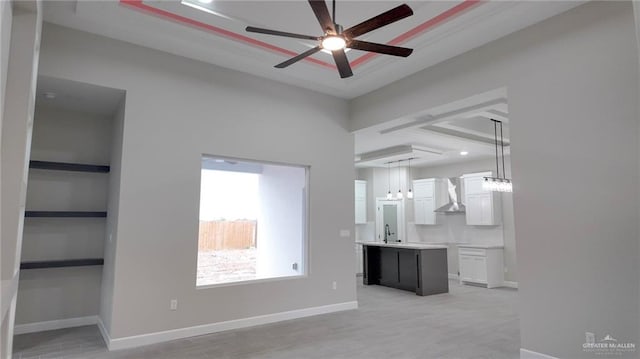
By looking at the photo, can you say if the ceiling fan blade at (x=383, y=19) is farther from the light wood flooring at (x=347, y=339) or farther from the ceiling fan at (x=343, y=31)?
the light wood flooring at (x=347, y=339)

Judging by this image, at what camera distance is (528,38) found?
3.69m

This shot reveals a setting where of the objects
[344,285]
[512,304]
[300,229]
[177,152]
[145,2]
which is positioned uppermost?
[145,2]

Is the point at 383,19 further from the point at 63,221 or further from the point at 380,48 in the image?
the point at 63,221

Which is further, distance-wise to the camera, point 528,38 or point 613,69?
point 528,38

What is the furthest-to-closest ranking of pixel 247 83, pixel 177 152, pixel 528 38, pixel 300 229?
pixel 300 229 → pixel 247 83 → pixel 177 152 → pixel 528 38

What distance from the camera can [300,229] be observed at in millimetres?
5520

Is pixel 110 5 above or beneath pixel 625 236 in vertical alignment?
above

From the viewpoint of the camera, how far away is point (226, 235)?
516 cm

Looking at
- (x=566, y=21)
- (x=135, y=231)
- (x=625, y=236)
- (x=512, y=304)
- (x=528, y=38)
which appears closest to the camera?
(x=625, y=236)

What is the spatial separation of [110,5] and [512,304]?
6.93 metres

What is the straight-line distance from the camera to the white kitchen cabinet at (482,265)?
7.84 meters

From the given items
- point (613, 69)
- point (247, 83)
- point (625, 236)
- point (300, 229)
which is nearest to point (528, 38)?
point (613, 69)

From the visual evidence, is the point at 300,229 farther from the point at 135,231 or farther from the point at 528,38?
the point at 528,38

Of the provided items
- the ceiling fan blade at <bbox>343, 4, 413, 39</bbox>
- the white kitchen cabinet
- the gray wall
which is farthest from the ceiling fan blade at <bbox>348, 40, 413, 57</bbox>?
the white kitchen cabinet
